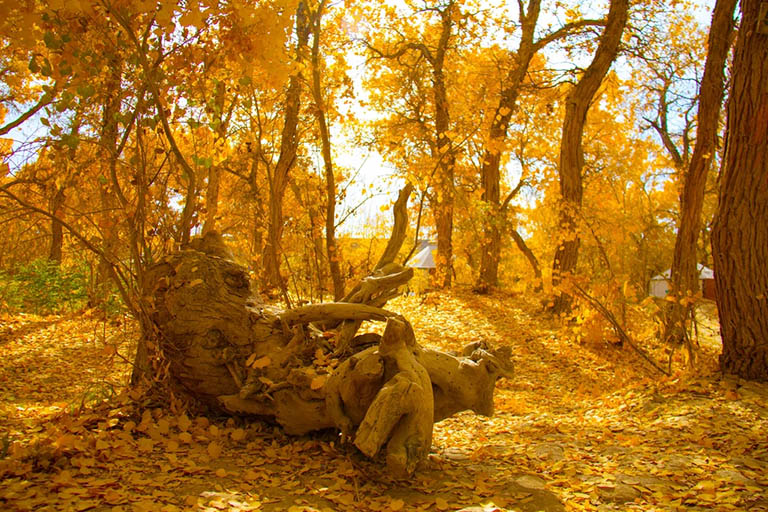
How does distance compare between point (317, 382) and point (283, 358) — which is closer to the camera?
point (317, 382)

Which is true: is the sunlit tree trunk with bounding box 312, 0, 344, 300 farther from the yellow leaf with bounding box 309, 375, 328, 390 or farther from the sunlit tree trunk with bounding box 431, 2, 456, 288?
the sunlit tree trunk with bounding box 431, 2, 456, 288

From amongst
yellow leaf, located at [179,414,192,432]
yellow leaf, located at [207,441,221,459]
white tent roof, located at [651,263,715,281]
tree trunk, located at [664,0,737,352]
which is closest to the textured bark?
yellow leaf, located at [179,414,192,432]

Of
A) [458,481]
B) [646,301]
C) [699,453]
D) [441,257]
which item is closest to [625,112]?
[441,257]

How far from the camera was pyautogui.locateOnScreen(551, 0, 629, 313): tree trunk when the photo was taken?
26.1 ft

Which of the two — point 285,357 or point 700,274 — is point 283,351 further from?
point 700,274

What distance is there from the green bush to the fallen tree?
16.5 feet

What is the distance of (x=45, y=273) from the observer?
311 inches

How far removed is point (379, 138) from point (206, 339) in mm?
8459

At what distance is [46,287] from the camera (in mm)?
7914

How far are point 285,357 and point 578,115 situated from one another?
21.8 feet

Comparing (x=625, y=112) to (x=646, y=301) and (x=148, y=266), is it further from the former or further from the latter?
(x=148, y=266)

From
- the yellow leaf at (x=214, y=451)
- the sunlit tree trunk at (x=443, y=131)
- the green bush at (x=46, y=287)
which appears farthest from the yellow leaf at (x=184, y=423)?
the sunlit tree trunk at (x=443, y=131)

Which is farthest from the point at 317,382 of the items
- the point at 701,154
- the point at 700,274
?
the point at 700,274

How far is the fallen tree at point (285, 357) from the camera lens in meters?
3.04
